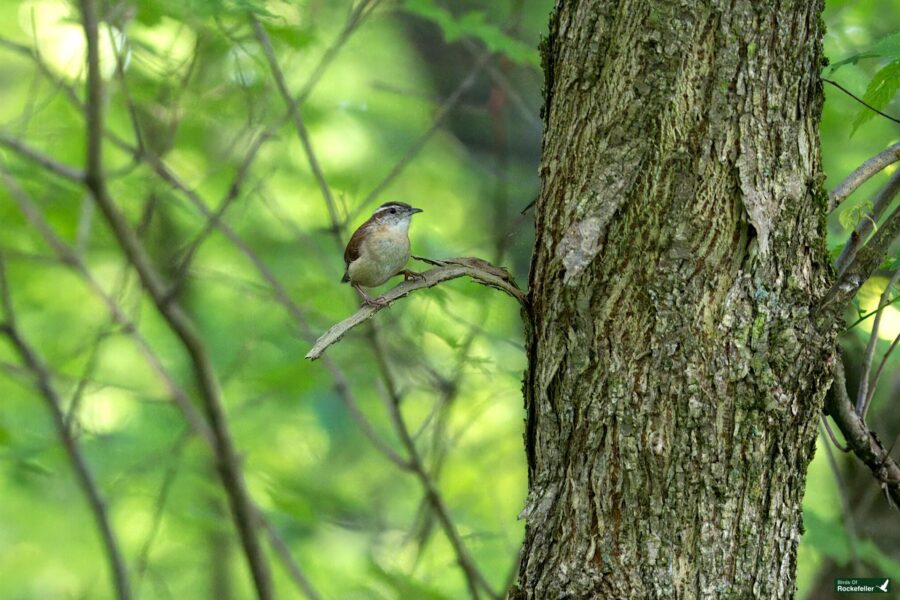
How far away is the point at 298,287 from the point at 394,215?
4.65 feet

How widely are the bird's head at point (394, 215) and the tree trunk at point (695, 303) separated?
6.51 ft

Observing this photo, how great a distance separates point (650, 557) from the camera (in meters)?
2.07

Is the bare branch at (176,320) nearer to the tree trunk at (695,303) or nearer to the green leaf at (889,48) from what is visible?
the tree trunk at (695,303)

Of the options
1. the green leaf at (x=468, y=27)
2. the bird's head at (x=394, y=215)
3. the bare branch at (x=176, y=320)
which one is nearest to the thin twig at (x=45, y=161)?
the bare branch at (x=176, y=320)

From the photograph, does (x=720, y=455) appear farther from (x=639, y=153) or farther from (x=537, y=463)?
(x=639, y=153)

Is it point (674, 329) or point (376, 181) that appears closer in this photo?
point (674, 329)

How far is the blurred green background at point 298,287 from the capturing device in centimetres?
441

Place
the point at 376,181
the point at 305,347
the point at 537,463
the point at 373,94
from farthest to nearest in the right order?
1. the point at 373,94
2. the point at 376,181
3. the point at 305,347
4. the point at 537,463

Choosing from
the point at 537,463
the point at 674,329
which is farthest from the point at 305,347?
the point at 674,329

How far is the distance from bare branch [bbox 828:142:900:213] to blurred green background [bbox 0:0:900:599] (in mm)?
Result: 166

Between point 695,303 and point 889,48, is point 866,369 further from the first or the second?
point 889,48

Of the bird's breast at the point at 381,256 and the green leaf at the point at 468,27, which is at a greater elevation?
the green leaf at the point at 468,27

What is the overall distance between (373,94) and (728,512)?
6.72 m

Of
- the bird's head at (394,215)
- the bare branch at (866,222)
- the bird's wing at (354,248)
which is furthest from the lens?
the bird's head at (394,215)
